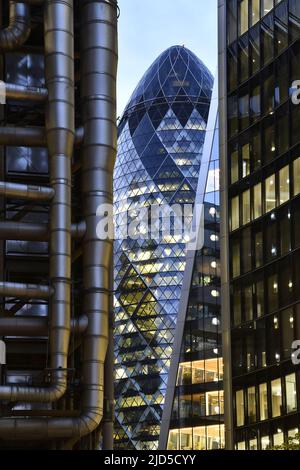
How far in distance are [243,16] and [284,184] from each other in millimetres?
10693

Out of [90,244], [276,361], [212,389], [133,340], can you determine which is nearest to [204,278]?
[212,389]

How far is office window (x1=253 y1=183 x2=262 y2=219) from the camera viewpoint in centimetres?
4316

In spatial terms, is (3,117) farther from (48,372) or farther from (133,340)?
(133,340)

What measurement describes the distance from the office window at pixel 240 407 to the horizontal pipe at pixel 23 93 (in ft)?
51.9

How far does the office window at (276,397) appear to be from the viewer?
1533 inches

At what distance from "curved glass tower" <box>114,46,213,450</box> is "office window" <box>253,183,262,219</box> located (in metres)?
83.7

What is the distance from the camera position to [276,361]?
39.7m

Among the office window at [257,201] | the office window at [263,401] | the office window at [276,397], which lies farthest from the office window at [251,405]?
the office window at [257,201]

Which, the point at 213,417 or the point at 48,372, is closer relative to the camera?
the point at 48,372

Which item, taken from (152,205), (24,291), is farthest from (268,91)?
(152,205)

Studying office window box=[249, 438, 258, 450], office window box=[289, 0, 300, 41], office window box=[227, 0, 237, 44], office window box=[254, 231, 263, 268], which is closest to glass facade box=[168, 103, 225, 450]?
office window box=[227, 0, 237, 44]

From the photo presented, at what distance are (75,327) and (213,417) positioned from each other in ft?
44.2

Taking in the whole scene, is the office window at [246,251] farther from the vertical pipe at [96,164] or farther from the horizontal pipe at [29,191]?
the horizontal pipe at [29,191]

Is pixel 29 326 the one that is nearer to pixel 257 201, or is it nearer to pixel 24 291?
pixel 24 291
